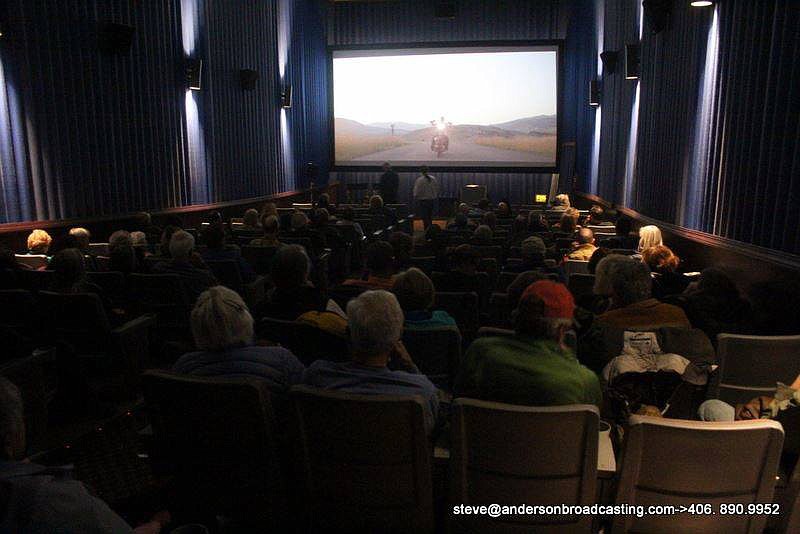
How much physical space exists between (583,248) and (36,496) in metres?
5.24

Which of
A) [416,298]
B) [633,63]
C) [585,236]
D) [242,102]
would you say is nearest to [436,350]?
[416,298]

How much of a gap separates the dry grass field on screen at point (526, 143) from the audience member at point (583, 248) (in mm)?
9597

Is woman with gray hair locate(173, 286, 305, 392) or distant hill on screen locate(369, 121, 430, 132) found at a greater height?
distant hill on screen locate(369, 121, 430, 132)

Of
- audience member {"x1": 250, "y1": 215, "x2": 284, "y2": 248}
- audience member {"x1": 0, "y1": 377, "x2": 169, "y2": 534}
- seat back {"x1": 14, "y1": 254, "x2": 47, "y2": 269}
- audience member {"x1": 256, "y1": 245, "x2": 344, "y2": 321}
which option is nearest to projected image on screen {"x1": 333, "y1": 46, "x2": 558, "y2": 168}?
audience member {"x1": 250, "y1": 215, "x2": 284, "y2": 248}

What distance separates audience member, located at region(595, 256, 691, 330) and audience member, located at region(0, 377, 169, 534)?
2.16 m

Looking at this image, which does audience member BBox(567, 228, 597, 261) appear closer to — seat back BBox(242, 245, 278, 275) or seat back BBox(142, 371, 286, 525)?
seat back BBox(242, 245, 278, 275)

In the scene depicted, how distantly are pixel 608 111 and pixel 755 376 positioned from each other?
9.15 meters

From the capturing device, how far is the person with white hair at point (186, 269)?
4180 millimetres

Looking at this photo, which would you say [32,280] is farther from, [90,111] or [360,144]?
[360,144]

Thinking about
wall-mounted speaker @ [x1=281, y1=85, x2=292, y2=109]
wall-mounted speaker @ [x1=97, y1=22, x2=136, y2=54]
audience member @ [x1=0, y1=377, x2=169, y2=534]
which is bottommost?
audience member @ [x1=0, y1=377, x2=169, y2=534]

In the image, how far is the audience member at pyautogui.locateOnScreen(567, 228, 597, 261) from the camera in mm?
5539

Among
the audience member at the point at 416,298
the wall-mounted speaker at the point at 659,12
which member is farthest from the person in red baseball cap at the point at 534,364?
the wall-mounted speaker at the point at 659,12

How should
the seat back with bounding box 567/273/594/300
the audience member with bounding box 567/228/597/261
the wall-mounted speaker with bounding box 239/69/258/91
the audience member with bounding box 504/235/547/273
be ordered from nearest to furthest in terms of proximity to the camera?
the seat back with bounding box 567/273/594/300, the audience member with bounding box 504/235/547/273, the audience member with bounding box 567/228/597/261, the wall-mounted speaker with bounding box 239/69/258/91

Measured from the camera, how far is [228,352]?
7.02 ft
